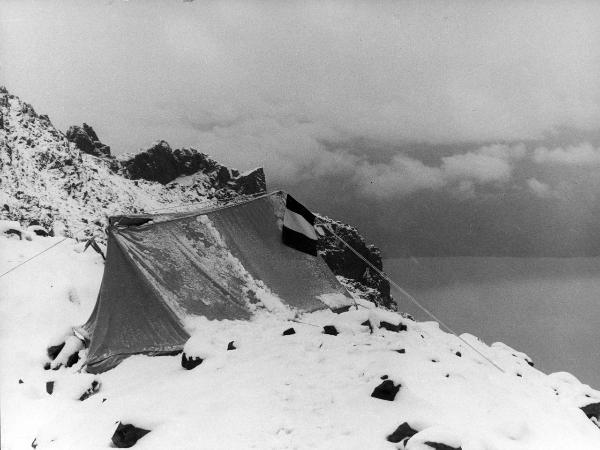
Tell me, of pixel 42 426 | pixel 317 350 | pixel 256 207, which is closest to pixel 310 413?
pixel 317 350

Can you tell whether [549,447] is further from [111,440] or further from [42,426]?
[42,426]

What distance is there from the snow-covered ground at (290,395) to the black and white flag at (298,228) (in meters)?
1.67

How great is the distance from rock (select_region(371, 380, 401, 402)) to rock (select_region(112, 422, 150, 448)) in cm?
195

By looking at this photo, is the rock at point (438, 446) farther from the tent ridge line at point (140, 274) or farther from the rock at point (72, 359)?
the rock at point (72, 359)

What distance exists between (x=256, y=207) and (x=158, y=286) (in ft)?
7.78

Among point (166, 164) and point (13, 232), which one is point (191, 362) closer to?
point (13, 232)

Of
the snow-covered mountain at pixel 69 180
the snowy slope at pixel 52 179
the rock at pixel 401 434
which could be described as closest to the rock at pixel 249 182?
the snow-covered mountain at pixel 69 180

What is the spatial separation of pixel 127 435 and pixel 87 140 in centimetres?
10381

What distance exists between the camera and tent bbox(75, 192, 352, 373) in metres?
5.84

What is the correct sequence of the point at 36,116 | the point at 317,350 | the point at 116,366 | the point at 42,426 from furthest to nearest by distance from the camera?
the point at 36,116 < the point at 116,366 < the point at 317,350 < the point at 42,426

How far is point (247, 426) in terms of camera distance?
346cm

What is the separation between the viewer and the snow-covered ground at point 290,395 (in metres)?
3.39

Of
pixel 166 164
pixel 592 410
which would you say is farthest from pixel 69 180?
pixel 592 410

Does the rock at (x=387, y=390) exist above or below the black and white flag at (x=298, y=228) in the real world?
below
